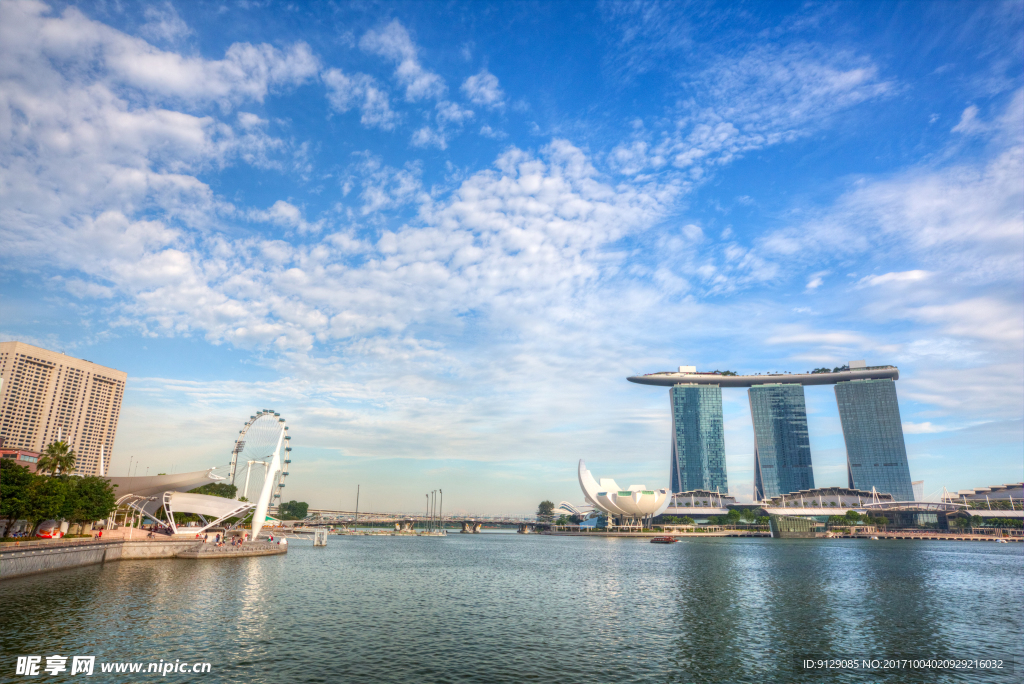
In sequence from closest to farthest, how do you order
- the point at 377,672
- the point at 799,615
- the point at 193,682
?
the point at 193,682 < the point at 377,672 < the point at 799,615

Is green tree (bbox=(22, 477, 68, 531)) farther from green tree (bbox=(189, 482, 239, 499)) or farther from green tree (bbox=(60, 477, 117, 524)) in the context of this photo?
green tree (bbox=(189, 482, 239, 499))

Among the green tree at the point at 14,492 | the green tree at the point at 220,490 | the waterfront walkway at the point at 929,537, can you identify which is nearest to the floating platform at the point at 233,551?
the green tree at the point at 14,492

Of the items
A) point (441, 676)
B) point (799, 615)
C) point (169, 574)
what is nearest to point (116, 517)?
point (169, 574)

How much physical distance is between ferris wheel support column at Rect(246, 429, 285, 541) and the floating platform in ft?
12.5

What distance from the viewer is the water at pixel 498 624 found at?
24.5 metres

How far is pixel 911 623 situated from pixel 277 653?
124 ft

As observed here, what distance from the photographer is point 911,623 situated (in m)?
35.1

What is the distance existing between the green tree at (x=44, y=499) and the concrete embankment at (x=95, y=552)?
4.54 m

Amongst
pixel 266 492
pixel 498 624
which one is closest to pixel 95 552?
pixel 266 492

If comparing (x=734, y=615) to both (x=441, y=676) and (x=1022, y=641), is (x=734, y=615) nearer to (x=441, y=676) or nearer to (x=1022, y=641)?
(x=1022, y=641)

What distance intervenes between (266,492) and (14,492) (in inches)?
1479

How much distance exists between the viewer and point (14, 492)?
52406mm

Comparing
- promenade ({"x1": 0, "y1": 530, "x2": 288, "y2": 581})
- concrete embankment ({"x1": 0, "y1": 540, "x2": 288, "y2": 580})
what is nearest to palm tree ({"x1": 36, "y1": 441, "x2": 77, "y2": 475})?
promenade ({"x1": 0, "y1": 530, "x2": 288, "y2": 581})

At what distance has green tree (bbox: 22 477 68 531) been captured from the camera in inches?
2173
